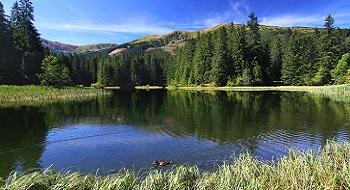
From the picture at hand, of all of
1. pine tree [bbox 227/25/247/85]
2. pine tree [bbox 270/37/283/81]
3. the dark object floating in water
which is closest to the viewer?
the dark object floating in water

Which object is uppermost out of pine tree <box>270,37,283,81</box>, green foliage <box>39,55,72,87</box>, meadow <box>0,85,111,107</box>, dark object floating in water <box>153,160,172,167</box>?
pine tree <box>270,37,283,81</box>

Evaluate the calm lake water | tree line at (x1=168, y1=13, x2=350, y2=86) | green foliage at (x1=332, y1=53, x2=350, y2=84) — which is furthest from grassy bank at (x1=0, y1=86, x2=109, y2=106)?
green foliage at (x1=332, y1=53, x2=350, y2=84)

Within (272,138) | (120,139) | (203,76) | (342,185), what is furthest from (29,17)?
(342,185)

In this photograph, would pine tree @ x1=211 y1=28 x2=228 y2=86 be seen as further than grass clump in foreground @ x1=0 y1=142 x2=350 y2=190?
Yes

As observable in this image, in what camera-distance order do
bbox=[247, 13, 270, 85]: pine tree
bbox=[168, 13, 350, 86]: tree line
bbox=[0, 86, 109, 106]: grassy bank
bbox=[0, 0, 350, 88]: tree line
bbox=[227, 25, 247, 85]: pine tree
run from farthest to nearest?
bbox=[227, 25, 247, 85]: pine tree < bbox=[247, 13, 270, 85]: pine tree < bbox=[168, 13, 350, 86]: tree line < bbox=[0, 0, 350, 88]: tree line < bbox=[0, 86, 109, 106]: grassy bank

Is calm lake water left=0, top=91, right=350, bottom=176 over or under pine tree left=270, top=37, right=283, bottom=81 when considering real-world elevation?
under

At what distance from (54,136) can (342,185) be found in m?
27.6

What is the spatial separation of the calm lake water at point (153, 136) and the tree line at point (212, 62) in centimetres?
4373

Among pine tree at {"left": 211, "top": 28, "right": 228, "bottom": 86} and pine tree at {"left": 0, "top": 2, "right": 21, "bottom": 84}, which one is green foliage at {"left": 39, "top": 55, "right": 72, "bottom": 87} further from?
pine tree at {"left": 211, "top": 28, "right": 228, "bottom": 86}

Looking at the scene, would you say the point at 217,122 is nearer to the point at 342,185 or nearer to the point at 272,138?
the point at 272,138

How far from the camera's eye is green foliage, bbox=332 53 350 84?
314ft

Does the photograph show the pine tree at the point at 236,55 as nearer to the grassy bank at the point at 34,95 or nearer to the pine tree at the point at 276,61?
the pine tree at the point at 276,61

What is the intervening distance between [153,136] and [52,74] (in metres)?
60.2

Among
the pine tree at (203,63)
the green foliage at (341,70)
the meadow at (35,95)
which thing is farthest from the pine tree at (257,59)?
→ the meadow at (35,95)
